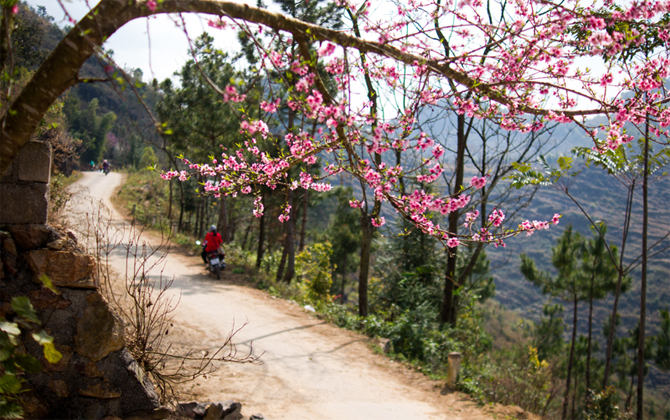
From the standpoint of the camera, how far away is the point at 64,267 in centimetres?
307

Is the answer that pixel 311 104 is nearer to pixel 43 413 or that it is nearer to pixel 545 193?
pixel 43 413

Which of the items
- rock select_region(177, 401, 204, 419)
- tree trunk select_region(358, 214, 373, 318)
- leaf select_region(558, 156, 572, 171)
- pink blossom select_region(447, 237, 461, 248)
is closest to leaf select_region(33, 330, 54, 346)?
rock select_region(177, 401, 204, 419)

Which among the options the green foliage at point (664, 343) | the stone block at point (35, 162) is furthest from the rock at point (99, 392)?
the green foliage at point (664, 343)

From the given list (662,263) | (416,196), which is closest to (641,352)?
(416,196)

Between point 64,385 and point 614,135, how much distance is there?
16.1ft

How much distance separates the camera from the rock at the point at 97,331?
309 centimetres

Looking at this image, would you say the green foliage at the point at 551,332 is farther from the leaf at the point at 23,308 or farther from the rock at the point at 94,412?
the leaf at the point at 23,308

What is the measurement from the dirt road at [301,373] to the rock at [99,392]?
1.31 metres

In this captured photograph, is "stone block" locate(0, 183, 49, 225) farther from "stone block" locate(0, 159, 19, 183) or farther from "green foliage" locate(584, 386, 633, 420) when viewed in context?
"green foliage" locate(584, 386, 633, 420)

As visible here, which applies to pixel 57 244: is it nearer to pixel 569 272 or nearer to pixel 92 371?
pixel 92 371

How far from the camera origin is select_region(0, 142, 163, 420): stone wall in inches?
114

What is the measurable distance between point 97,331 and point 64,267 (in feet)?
Answer: 1.81

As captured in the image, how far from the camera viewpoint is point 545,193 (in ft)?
468

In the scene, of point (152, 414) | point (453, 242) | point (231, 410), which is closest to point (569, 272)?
point (453, 242)
